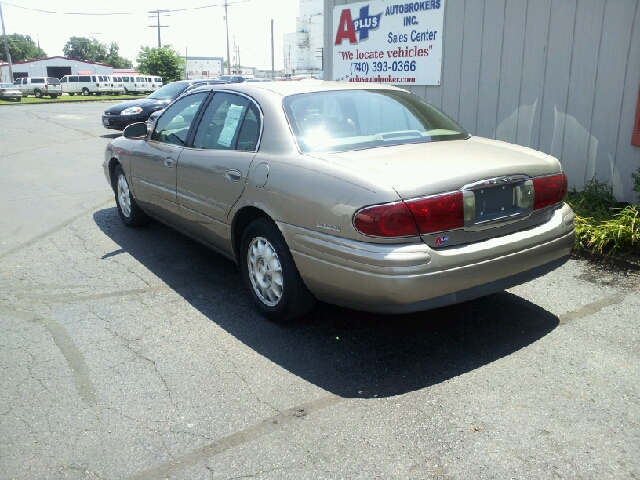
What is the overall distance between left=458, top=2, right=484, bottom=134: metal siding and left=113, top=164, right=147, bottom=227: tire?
13.9ft

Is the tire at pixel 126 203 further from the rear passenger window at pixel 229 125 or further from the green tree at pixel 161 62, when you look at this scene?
the green tree at pixel 161 62

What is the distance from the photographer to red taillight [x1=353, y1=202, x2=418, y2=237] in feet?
10.3

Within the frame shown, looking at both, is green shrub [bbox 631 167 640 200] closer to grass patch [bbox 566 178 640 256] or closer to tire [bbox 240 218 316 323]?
grass patch [bbox 566 178 640 256]

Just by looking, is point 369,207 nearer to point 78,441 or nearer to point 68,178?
point 78,441

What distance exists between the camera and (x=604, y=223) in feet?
17.9

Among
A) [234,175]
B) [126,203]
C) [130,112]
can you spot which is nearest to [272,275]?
[234,175]

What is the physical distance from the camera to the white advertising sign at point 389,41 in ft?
26.1

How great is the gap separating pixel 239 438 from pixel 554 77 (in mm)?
5543

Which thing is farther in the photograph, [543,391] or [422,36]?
[422,36]

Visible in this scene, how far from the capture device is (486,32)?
7.21 meters

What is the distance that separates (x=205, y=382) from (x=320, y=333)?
35.7 inches

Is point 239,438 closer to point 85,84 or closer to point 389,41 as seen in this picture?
point 389,41

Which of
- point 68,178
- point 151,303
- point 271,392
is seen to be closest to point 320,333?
point 271,392

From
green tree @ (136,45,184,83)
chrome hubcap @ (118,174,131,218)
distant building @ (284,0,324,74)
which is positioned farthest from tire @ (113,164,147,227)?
distant building @ (284,0,324,74)
